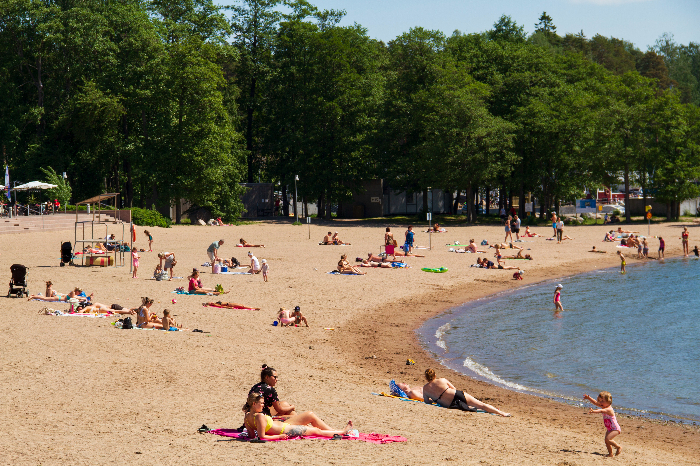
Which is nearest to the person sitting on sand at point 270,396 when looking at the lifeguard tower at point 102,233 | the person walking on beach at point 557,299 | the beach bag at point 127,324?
the beach bag at point 127,324

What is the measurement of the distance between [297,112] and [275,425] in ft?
164

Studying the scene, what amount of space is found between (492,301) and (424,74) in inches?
1351

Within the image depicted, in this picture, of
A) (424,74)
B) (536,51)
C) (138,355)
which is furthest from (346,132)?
(138,355)

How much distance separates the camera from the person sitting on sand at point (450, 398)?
12125 mm

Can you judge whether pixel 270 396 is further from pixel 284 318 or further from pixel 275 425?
pixel 284 318

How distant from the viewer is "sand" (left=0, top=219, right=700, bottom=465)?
9.29 metres

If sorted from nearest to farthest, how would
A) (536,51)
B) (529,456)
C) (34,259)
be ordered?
1. (529,456)
2. (34,259)
3. (536,51)

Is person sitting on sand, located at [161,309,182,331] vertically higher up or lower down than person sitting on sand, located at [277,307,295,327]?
higher up

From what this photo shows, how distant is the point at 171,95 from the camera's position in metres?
49.8

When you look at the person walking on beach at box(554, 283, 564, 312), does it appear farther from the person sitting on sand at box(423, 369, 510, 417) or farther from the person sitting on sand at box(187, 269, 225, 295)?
the person sitting on sand at box(423, 369, 510, 417)

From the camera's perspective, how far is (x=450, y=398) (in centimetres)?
1224

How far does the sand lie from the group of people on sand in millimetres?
273

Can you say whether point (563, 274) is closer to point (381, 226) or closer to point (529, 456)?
point (381, 226)

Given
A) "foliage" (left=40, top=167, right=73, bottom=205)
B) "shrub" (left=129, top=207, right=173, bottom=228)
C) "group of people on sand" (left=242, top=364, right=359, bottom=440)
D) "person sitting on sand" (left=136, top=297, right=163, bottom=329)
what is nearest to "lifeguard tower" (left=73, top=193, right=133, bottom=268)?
"shrub" (left=129, top=207, right=173, bottom=228)
